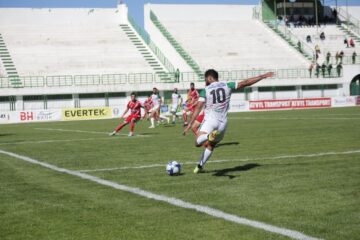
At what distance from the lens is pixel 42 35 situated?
64188 mm

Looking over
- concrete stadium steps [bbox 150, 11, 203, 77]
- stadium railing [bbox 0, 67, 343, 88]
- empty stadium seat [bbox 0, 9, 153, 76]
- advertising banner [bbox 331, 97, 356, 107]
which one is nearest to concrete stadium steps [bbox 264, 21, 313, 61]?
stadium railing [bbox 0, 67, 343, 88]

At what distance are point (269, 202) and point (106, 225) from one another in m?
2.40

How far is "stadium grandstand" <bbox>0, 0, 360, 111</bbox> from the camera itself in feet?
186

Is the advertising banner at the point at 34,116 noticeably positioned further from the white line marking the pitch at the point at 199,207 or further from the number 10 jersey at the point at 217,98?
the number 10 jersey at the point at 217,98

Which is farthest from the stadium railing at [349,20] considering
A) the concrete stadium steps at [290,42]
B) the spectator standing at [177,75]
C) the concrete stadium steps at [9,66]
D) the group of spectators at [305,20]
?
the concrete stadium steps at [9,66]

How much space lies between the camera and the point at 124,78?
58.7 metres

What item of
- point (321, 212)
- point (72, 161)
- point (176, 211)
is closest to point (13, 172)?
point (72, 161)

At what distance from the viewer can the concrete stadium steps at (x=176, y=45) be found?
62.9 m

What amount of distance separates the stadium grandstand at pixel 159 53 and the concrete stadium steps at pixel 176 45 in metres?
0.11

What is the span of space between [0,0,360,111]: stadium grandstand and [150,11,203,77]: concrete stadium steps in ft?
0.36

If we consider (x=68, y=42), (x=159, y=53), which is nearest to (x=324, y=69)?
(x=159, y=53)

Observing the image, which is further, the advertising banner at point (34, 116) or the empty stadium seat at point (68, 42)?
the empty stadium seat at point (68, 42)

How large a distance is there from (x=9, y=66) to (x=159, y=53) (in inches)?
613

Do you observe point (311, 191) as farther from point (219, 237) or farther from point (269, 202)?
point (219, 237)
